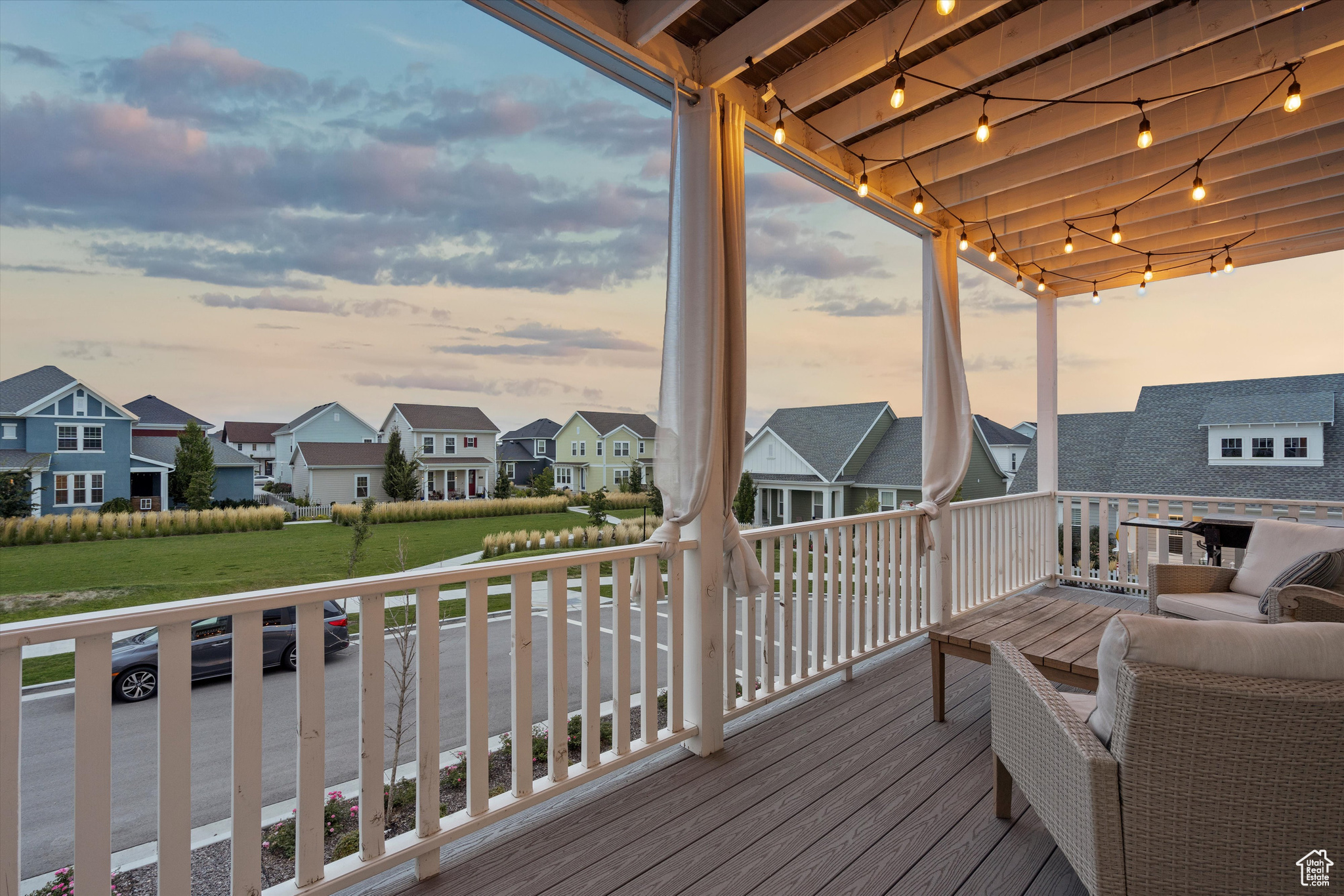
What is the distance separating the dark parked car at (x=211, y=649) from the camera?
1417mm

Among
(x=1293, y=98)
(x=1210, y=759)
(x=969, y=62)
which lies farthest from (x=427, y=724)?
(x=1293, y=98)

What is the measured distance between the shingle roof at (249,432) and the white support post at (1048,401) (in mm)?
5898

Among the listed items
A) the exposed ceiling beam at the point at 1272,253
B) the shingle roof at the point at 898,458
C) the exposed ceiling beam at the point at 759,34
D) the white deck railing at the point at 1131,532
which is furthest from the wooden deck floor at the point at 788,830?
the exposed ceiling beam at the point at 1272,253

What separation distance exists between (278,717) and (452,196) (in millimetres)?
1494

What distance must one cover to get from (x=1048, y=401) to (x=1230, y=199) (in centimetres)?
203

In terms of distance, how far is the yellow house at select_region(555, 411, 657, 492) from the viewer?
2053 millimetres

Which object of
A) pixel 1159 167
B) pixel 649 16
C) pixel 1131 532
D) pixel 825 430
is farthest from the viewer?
pixel 1131 532

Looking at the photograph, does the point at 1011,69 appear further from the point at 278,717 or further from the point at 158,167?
the point at 278,717

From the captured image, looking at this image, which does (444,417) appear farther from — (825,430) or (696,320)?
(825,430)

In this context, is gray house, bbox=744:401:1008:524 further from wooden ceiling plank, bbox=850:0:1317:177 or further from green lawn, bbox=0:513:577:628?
green lawn, bbox=0:513:577:628

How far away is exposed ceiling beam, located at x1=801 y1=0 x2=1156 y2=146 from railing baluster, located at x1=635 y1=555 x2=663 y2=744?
2170mm

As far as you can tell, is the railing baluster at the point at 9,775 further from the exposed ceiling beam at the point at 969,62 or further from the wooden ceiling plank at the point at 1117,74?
the wooden ceiling plank at the point at 1117,74

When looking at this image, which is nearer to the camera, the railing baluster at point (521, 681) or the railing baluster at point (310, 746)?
the railing baluster at point (310, 746)

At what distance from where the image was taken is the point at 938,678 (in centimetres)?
279
